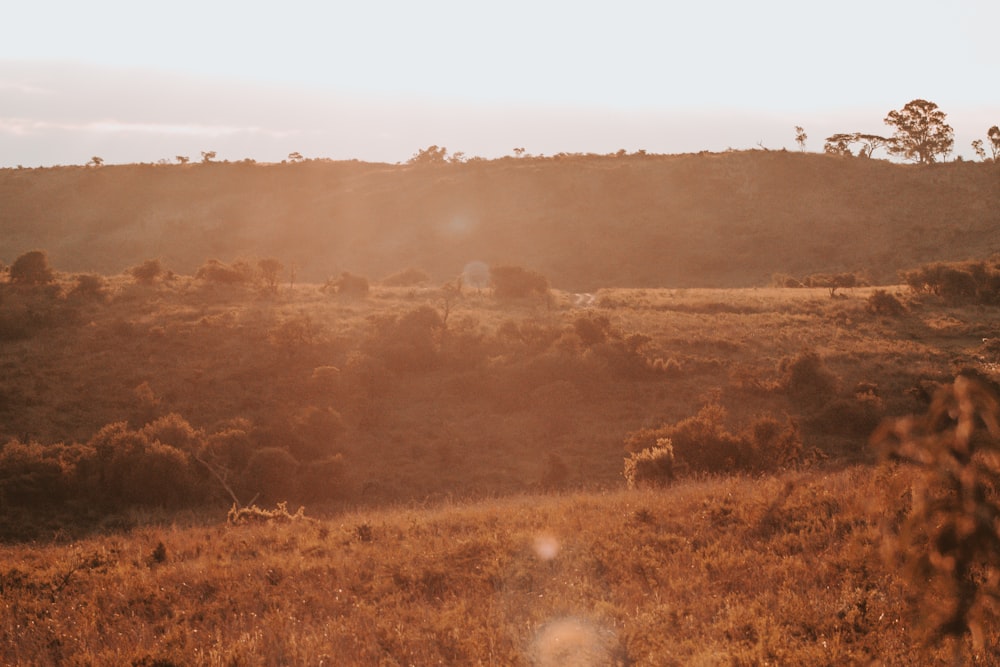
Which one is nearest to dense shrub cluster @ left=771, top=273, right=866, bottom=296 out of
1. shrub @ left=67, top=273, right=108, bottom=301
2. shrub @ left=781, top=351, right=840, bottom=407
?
shrub @ left=781, top=351, right=840, bottom=407

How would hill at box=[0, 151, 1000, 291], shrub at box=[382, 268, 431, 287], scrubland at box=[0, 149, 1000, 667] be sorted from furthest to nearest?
hill at box=[0, 151, 1000, 291], shrub at box=[382, 268, 431, 287], scrubland at box=[0, 149, 1000, 667]

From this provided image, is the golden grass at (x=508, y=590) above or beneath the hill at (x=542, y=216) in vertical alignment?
beneath

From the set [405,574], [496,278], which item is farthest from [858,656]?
[496,278]

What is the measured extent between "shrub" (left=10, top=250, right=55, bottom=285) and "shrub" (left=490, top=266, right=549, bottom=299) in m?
24.7

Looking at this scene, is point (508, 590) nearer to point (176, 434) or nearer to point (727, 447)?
point (727, 447)

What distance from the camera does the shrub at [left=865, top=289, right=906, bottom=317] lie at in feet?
131

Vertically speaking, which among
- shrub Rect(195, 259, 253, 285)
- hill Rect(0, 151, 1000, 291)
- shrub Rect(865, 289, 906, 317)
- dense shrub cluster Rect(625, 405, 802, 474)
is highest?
hill Rect(0, 151, 1000, 291)

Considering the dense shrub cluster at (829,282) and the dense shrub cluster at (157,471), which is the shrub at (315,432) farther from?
the dense shrub cluster at (829,282)

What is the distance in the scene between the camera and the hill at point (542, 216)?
7269cm

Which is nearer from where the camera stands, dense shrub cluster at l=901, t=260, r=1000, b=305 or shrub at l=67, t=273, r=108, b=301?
shrub at l=67, t=273, r=108, b=301

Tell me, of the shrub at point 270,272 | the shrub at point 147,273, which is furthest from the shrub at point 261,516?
the shrub at point 147,273

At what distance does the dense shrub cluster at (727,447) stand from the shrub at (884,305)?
2167 cm

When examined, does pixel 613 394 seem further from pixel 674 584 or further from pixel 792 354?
pixel 674 584

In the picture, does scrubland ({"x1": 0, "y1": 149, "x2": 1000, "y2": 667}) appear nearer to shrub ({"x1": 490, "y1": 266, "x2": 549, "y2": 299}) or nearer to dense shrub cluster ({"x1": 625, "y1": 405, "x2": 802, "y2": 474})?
dense shrub cluster ({"x1": 625, "y1": 405, "x2": 802, "y2": 474})
